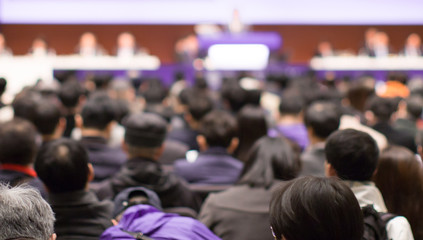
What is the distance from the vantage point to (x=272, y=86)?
7629 millimetres

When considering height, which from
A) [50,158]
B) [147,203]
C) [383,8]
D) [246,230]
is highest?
[383,8]

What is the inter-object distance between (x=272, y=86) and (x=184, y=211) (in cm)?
577

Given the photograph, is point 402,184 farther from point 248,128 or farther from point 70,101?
point 70,101

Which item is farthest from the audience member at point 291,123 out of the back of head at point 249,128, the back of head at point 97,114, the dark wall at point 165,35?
the dark wall at point 165,35

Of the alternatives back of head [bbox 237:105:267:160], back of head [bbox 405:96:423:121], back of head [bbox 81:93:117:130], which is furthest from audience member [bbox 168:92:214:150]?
back of head [bbox 405:96:423:121]

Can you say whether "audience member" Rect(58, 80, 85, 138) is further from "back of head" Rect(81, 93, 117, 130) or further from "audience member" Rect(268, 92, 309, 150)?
"audience member" Rect(268, 92, 309, 150)

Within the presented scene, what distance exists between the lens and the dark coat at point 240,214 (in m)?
1.89

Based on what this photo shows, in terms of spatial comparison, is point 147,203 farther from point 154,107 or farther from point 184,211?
point 154,107

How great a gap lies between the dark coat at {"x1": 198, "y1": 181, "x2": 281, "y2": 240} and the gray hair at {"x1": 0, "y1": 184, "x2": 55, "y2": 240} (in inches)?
34.7

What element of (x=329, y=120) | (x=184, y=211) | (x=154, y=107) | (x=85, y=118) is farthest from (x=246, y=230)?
(x=154, y=107)

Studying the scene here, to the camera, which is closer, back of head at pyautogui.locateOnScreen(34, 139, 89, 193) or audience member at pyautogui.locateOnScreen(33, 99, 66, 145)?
back of head at pyautogui.locateOnScreen(34, 139, 89, 193)

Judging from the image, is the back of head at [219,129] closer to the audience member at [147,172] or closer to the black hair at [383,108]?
the audience member at [147,172]

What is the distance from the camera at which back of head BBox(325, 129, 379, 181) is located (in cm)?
179

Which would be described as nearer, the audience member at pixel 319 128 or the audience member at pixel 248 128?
the audience member at pixel 319 128
